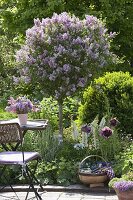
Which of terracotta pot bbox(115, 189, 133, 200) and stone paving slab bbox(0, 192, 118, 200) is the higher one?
terracotta pot bbox(115, 189, 133, 200)

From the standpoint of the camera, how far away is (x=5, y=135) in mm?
5578

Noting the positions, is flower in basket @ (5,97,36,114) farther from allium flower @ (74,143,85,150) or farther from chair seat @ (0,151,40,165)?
chair seat @ (0,151,40,165)

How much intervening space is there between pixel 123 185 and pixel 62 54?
2996 millimetres

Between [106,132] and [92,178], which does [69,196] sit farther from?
[106,132]

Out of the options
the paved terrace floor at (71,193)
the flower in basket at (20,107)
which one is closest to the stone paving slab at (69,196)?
the paved terrace floor at (71,193)

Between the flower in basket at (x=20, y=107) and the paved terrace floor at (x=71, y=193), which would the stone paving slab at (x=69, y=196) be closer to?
the paved terrace floor at (x=71, y=193)

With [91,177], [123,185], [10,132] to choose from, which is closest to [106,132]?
[91,177]

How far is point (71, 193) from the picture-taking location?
625 cm

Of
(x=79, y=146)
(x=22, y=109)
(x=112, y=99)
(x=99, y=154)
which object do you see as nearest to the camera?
(x=22, y=109)

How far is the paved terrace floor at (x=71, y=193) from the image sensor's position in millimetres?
6028

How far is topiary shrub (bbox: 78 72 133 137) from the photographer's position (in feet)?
26.6

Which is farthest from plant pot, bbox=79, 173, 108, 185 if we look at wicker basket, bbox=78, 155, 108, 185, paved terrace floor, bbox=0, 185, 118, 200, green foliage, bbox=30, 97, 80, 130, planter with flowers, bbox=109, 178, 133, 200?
green foliage, bbox=30, 97, 80, 130

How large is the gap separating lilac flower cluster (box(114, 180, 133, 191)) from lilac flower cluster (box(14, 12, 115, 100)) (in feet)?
9.12

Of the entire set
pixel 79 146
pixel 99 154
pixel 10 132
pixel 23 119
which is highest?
pixel 23 119
